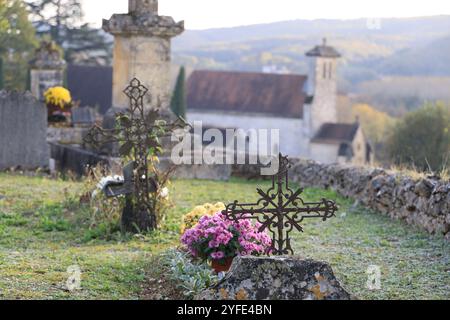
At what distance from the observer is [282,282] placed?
19.5ft

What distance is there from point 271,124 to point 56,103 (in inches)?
1791

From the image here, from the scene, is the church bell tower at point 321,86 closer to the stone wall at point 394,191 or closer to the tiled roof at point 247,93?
the tiled roof at point 247,93

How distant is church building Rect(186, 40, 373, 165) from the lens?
2495 inches

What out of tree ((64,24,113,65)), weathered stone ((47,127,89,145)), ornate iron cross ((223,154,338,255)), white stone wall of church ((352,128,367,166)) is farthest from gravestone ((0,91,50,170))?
white stone wall of church ((352,128,367,166))

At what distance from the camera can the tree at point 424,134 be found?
104ft

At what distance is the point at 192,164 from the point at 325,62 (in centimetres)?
5507

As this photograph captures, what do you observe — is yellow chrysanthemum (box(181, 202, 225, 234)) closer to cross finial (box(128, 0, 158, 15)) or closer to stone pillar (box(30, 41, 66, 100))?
cross finial (box(128, 0, 158, 15))

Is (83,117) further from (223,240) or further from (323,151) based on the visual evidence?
(323,151)

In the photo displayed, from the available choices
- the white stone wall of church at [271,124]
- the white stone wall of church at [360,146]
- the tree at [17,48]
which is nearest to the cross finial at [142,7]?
the tree at [17,48]

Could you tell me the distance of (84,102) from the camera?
4981 cm

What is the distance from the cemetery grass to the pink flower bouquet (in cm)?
44

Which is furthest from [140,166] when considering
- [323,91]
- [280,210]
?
[323,91]

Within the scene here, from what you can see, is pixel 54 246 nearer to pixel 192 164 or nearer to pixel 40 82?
pixel 192 164
